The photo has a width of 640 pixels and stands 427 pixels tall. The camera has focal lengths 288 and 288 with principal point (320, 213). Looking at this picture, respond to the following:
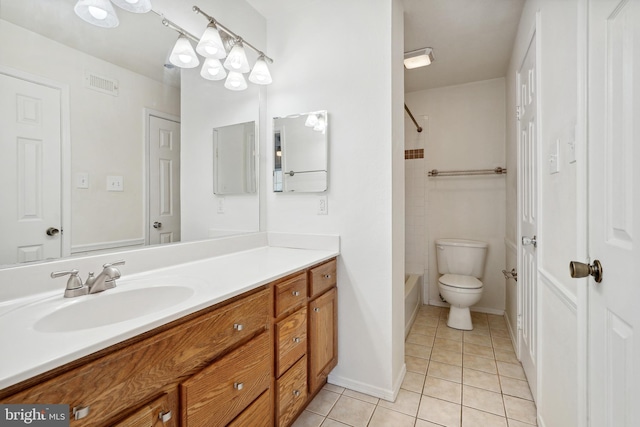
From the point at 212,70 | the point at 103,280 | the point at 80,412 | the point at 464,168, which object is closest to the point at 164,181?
the point at 103,280

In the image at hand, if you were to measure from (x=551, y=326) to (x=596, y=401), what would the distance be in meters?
0.54

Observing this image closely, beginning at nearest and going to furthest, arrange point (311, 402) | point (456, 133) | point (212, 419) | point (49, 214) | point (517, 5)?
point (212, 419), point (49, 214), point (311, 402), point (517, 5), point (456, 133)

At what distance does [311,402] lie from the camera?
167 cm

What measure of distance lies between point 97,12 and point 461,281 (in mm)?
2982

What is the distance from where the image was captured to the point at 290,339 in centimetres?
134

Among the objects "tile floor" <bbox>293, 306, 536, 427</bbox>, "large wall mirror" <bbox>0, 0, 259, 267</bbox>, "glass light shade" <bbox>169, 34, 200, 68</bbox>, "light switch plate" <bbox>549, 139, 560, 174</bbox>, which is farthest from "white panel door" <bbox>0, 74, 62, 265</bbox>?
"light switch plate" <bbox>549, 139, 560, 174</bbox>

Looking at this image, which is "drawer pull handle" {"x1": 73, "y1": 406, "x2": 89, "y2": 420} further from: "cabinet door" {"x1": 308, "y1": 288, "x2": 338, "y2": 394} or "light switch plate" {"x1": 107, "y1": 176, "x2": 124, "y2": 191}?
"cabinet door" {"x1": 308, "y1": 288, "x2": 338, "y2": 394}

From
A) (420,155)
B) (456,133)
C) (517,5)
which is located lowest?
(420,155)

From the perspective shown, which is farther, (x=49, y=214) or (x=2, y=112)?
(x=49, y=214)

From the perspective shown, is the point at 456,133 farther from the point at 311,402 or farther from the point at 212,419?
the point at 212,419

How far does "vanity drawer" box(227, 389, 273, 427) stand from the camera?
105cm

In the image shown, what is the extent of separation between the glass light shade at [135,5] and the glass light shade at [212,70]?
37 centimetres

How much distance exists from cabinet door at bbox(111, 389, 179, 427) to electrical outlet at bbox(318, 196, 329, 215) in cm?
122

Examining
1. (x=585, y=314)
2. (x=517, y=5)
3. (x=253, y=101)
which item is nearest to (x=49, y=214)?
(x=253, y=101)
